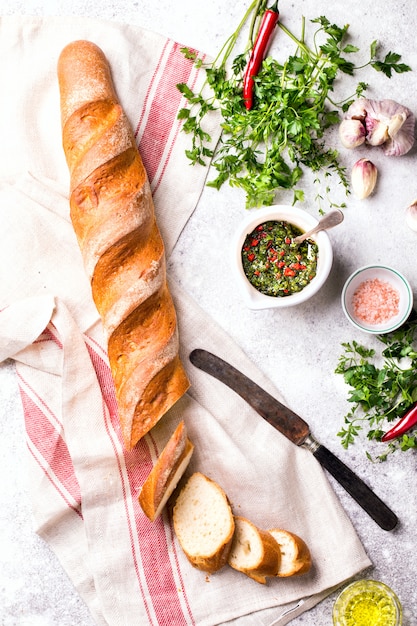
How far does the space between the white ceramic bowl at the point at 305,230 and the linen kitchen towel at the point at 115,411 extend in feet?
0.89

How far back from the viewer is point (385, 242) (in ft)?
9.43

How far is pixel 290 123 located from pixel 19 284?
1.18 meters

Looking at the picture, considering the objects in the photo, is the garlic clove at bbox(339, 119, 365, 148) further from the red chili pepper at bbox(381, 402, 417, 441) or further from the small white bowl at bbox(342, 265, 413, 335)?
the red chili pepper at bbox(381, 402, 417, 441)

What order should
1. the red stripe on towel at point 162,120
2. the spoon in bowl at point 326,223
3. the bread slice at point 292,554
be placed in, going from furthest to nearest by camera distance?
the red stripe on towel at point 162,120 < the bread slice at point 292,554 < the spoon in bowl at point 326,223

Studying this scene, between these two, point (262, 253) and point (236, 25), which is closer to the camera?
point (262, 253)

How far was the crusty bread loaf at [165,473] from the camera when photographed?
8.54ft

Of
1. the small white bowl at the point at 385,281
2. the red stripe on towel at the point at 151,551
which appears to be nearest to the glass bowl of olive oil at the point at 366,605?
the red stripe on towel at the point at 151,551

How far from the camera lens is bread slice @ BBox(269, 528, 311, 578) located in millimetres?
2672

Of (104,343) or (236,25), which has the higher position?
(236,25)

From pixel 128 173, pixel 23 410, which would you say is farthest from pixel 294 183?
pixel 23 410

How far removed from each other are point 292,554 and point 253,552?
0.15 metres

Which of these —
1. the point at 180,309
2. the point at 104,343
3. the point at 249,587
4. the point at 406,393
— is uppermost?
the point at 406,393

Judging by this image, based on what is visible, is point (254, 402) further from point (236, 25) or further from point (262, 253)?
point (236, 25)

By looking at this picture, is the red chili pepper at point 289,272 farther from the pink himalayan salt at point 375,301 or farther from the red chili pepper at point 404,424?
the red chili pepper at point 404,424
